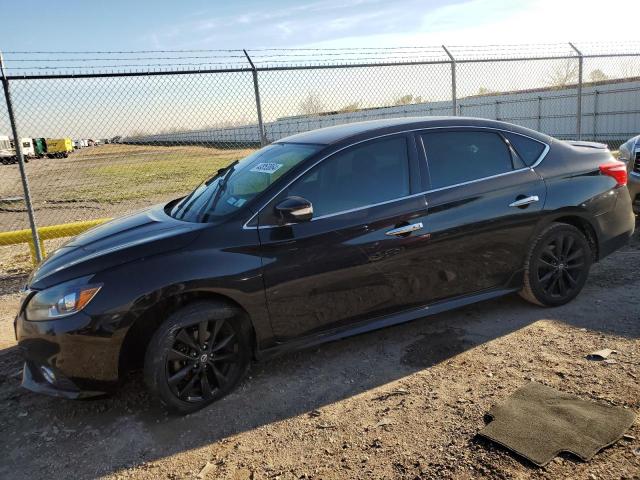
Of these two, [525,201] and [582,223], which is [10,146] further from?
[582,223]

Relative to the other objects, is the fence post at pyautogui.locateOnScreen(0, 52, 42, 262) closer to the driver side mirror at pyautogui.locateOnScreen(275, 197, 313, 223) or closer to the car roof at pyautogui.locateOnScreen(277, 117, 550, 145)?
the car roof at pyautogui.locateOnScreen(277, 117, 550, 145)

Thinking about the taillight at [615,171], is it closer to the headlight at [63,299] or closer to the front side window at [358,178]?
the front side window at [358,178]

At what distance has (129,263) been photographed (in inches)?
126

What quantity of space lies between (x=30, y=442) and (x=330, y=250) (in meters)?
2.20

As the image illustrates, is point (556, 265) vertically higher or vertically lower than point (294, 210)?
lower

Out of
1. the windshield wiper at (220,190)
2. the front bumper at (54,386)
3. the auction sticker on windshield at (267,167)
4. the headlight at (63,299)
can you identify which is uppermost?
the auction sticker on windshield at (267,167)

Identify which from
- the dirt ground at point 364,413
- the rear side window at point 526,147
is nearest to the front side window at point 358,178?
the rear side window at point 526,147

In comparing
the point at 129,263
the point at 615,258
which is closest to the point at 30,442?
the point at 129,263

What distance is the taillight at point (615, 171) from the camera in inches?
183

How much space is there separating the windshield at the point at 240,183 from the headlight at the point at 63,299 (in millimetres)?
874

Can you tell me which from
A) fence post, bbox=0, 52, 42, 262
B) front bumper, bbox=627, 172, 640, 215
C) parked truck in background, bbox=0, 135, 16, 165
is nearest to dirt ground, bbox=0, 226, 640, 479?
fence post, bbox=0, 52, 42, 262

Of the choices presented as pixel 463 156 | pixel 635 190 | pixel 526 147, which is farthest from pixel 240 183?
pixel 635 190

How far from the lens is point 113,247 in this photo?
11.1ft

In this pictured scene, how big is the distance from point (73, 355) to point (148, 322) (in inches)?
18.0
